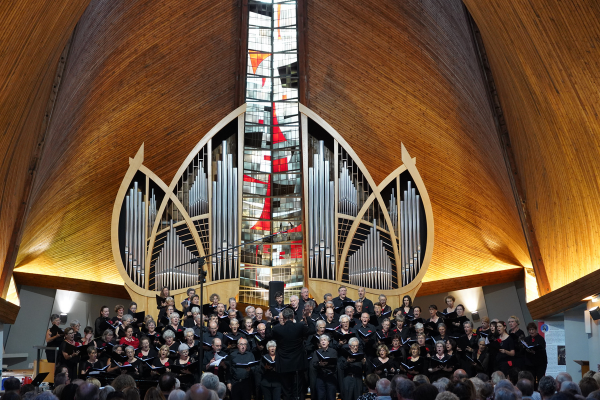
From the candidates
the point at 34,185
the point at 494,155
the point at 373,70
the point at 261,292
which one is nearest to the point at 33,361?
the point at 34,185

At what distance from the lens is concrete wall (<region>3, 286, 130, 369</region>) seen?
12.8 metres

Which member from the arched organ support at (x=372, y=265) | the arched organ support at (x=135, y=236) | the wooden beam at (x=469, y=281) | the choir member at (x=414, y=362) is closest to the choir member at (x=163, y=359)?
the choir member at (x=414, y=362)

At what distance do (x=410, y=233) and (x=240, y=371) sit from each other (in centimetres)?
500

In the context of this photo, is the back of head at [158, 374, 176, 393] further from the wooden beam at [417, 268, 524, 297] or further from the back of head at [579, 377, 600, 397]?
the wooden beam at [417, 268, 524, 297]

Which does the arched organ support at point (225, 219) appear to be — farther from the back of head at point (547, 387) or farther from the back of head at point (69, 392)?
the back of head at point (547, 387)

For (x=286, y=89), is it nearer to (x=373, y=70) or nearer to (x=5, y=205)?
(x=373, y=70)

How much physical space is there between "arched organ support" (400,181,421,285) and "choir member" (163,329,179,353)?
4864mm

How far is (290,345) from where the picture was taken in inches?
333

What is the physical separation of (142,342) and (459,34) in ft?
22.7

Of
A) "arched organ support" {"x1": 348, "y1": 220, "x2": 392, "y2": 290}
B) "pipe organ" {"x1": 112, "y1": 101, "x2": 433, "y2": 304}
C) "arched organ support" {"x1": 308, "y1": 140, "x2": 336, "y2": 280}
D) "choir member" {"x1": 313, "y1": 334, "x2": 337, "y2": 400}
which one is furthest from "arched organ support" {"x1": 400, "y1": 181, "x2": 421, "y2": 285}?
"choir member" {"x1": 313, "y1": 334, "x2": 337, "y2": 400}

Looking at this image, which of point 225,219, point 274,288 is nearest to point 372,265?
point 274,288

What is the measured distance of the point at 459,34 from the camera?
1188cm

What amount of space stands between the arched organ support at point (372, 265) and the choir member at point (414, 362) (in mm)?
3747

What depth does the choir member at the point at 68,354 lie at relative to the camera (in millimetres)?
9133
